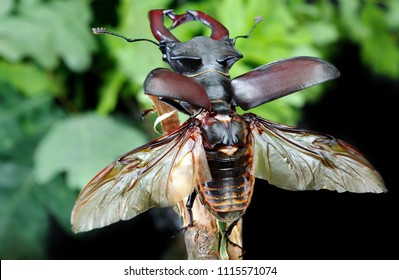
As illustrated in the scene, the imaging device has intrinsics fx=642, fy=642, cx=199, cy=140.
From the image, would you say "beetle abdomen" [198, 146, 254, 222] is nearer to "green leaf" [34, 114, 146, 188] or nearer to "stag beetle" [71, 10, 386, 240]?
"stag beetle" [71, 10, 386, 240]

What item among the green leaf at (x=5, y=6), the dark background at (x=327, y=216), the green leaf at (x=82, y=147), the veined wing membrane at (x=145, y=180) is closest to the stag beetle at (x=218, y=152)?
the veined wing membrane at (x=145, y=180)

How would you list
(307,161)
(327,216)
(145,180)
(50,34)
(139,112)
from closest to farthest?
(145,180), (307,161), (50,34), (139,112), (327,216)

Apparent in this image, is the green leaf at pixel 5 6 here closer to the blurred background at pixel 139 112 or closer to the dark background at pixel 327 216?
the blurred background at pixel 139 112

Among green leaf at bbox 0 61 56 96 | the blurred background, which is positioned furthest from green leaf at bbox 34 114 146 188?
green leaf at bbox 0 61 56 96

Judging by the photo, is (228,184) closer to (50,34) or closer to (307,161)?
(307,161)

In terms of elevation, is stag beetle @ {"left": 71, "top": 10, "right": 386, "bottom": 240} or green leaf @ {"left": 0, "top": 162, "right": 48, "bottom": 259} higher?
green leaf @ {"left": 0, "top": 162, "right": 48, "bottom": 259}

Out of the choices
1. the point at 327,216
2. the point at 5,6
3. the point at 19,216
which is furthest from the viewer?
the point at 327,216

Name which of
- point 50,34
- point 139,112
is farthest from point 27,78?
point 139,112

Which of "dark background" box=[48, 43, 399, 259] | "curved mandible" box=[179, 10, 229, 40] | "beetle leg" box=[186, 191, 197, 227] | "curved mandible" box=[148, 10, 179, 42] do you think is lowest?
"beetle leg" box=[186, 191, 197, 227]
